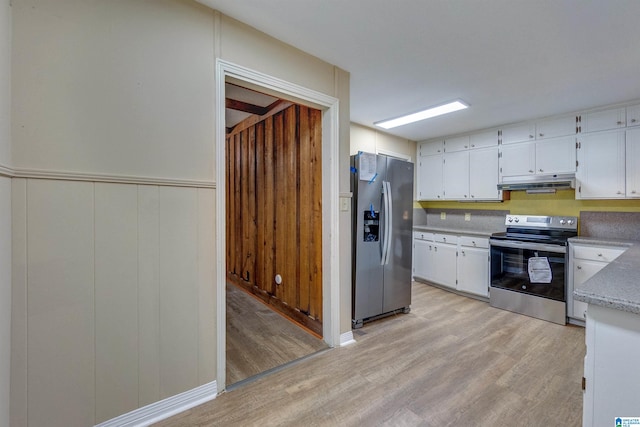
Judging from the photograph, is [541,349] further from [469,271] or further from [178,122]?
[178,122]

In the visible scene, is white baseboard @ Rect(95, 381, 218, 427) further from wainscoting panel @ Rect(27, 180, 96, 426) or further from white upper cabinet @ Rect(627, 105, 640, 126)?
white upper cabinet @ Rect(627, 105, 640, 126)

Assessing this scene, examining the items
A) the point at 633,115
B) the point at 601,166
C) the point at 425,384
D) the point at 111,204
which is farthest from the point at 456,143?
the point at 111,204

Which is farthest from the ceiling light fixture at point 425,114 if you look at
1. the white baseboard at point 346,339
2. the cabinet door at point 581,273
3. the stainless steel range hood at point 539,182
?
the white baseboard at point 346,339

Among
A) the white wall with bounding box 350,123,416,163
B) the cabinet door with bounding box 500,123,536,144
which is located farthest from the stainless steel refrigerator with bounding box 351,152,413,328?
the cabinet door with bounding box 500,123,536,144

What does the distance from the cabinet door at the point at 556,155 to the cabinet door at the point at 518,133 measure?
164 mm

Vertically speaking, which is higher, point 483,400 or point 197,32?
point 197,32

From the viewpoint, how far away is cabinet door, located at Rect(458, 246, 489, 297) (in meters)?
3.76

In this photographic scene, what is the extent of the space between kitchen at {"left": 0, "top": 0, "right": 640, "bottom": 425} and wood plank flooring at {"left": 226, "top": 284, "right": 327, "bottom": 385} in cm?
38

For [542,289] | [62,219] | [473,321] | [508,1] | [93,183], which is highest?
[508,1]

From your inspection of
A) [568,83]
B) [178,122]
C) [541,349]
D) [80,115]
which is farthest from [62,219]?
[568,83]

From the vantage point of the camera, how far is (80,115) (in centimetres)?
138

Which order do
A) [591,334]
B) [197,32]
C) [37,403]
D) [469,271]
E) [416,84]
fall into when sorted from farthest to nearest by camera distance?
1. [469,271]
2. [416,84]
3. [197,32]
4. [37,403]
5. [591,334]

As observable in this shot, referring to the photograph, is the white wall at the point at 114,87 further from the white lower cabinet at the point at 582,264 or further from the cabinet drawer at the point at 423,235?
the white lower cabinet at the point at 582,264

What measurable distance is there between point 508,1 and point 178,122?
83.1 inches
